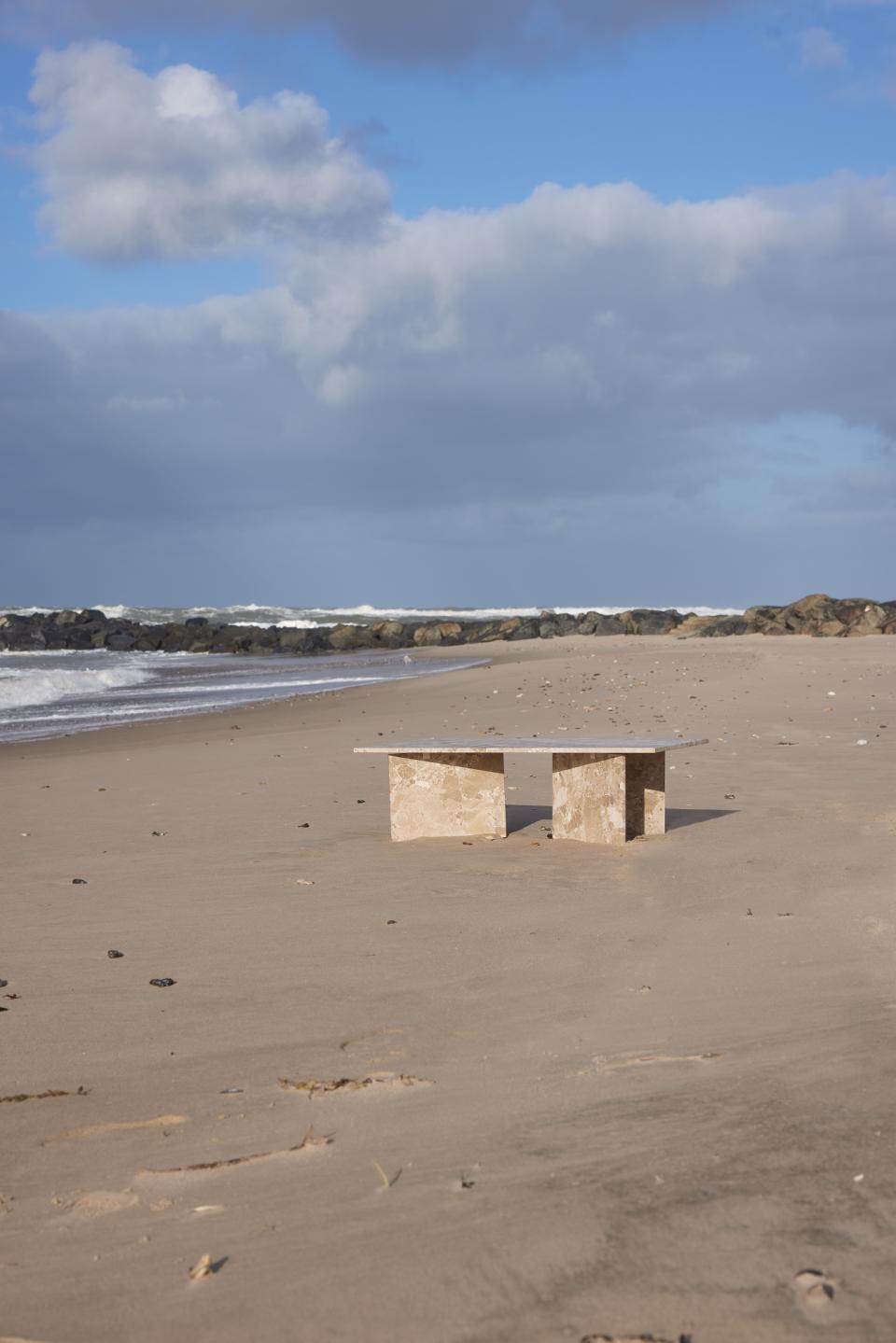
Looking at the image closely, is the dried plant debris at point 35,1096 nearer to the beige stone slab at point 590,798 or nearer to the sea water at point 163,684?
the beige stone slab at point 590,798

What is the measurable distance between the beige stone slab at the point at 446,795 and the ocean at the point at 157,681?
32.4 feet

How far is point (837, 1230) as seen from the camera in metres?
2.62

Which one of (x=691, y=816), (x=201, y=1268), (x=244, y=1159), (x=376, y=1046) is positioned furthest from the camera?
(x=691, y=816)

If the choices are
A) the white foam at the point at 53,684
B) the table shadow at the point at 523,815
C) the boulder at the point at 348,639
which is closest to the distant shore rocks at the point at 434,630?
the boulder at the point at 348,639

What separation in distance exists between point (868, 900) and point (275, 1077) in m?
3.20

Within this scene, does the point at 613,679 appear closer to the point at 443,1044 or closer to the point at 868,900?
the point at 868,900

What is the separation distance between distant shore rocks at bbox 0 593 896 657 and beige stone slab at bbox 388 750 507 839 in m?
26.9

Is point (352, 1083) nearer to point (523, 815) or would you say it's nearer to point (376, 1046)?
point (376, 1046)

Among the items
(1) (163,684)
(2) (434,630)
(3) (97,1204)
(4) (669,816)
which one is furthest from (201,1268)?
(2) (434,630)

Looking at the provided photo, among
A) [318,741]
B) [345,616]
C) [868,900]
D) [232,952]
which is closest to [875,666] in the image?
[318,741]

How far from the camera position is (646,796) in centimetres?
783

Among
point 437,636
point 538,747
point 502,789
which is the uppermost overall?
point 437,636

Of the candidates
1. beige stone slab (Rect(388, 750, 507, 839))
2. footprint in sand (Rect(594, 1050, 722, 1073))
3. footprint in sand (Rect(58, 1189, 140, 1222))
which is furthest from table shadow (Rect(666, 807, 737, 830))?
footprint in sand (Rect(58, 1189, 140, 1222))

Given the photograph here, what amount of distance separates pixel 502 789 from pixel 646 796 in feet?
2.99
